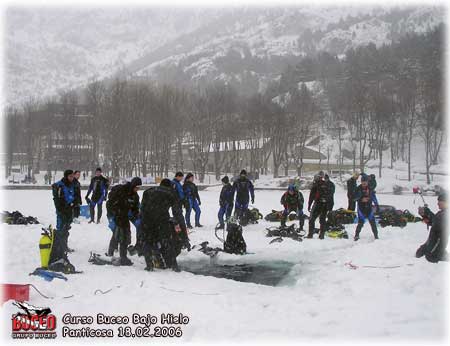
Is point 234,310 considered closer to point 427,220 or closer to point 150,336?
point 150,336

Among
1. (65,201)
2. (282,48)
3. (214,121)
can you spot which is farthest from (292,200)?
(282,48)

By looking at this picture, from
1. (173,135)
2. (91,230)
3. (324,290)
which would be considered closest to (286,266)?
(324,290)

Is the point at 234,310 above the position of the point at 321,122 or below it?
below

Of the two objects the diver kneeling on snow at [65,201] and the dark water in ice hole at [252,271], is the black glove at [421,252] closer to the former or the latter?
the dark water in ice hole at [252,271]

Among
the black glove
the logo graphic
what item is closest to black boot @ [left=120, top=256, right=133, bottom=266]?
the logo graphic

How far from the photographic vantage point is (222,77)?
13400 cm

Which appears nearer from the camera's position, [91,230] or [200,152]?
[91,230]

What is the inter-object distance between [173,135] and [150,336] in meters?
49.3

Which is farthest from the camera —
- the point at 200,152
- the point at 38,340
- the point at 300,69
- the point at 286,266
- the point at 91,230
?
the point at 300,69

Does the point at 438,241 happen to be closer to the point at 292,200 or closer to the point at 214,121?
the point at 292,200

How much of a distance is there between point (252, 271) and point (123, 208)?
285cm

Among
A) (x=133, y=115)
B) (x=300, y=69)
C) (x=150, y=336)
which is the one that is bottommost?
(x=150, y=336)

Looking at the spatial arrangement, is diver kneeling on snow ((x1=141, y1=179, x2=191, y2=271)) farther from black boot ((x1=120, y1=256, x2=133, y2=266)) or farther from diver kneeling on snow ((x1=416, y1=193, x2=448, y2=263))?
diver kneeling on snow ((x1=416, y1=193, x2=448, y2=263))

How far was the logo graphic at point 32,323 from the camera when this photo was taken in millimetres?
5102
